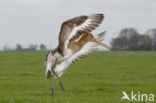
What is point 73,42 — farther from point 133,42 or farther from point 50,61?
point 133,42

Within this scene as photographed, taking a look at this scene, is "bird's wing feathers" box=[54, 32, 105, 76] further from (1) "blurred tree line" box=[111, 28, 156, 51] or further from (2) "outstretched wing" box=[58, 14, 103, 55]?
(1) "blurred tree line" box=[111, 28, 156, 51]

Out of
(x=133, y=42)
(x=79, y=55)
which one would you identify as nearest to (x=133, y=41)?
(x=133, y=42)

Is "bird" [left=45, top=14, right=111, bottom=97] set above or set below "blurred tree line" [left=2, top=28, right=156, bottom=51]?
above

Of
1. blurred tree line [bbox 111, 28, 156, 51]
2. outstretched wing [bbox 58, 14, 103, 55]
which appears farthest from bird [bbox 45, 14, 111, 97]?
blurred tree line [bbox 111, 28, 156, 51]

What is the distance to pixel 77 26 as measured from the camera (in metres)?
9.56

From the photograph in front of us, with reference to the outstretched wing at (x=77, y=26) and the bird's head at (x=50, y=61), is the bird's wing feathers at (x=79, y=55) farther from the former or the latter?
the outstretched wing at (x=77, y=26)

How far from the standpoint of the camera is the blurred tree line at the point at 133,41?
133750mm

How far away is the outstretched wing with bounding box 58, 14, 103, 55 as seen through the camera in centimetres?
943

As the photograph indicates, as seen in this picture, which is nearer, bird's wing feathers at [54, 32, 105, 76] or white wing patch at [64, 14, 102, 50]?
white wing patch at [64, 14, 102, 50]

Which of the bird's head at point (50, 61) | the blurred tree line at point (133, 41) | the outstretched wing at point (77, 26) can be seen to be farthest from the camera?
the blurred tree line at point (133, 41)

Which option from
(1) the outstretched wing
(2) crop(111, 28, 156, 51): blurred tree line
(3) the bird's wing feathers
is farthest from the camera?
(2) crop(111, 28, 156, 51): blurred tree line

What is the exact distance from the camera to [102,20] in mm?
9289

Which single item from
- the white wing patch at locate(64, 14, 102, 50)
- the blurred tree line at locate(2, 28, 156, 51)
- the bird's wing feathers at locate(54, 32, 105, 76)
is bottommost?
the blurred tree line at locate(2, 28, 156, 51)

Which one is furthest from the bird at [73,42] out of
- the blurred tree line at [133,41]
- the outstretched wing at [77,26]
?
the blurred tree line at [133,41]
